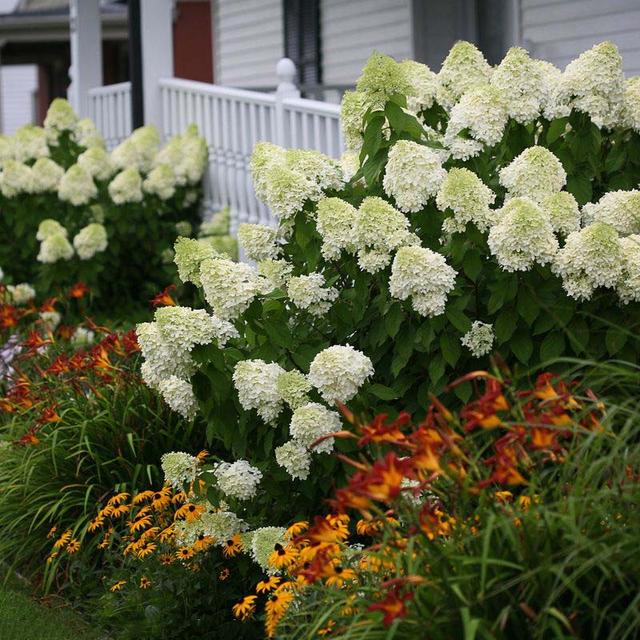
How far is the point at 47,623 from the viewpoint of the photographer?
5.47 metres

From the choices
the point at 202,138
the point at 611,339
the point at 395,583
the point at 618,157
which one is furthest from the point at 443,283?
the point at 202,138

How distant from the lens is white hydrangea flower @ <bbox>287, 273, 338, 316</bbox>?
5.00 m

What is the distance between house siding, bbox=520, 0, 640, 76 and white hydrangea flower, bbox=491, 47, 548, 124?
503 cm

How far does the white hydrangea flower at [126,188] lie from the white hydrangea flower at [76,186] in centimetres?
21

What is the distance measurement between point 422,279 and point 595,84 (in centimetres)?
125

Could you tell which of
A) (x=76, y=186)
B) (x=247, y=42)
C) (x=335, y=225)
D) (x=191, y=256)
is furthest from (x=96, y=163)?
(x=335, y=225)

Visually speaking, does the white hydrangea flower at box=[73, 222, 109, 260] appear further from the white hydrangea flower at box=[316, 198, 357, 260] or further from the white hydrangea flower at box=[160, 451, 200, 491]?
the white hydrangea flower at box=[316, 198, 357, 260]

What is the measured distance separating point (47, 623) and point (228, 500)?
1050 mm

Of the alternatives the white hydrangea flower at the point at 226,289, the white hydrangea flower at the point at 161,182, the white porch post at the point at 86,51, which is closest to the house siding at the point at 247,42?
the white porch post at the point at 86,51

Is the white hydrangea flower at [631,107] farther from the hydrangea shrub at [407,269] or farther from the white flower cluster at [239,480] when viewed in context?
the white flower cluster at [239,480]

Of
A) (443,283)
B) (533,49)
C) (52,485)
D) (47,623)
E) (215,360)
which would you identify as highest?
(533,49)

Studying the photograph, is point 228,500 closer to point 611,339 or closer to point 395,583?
point 611,339

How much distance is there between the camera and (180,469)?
5.19 metres

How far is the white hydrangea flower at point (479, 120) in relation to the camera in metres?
Result: 5.16
